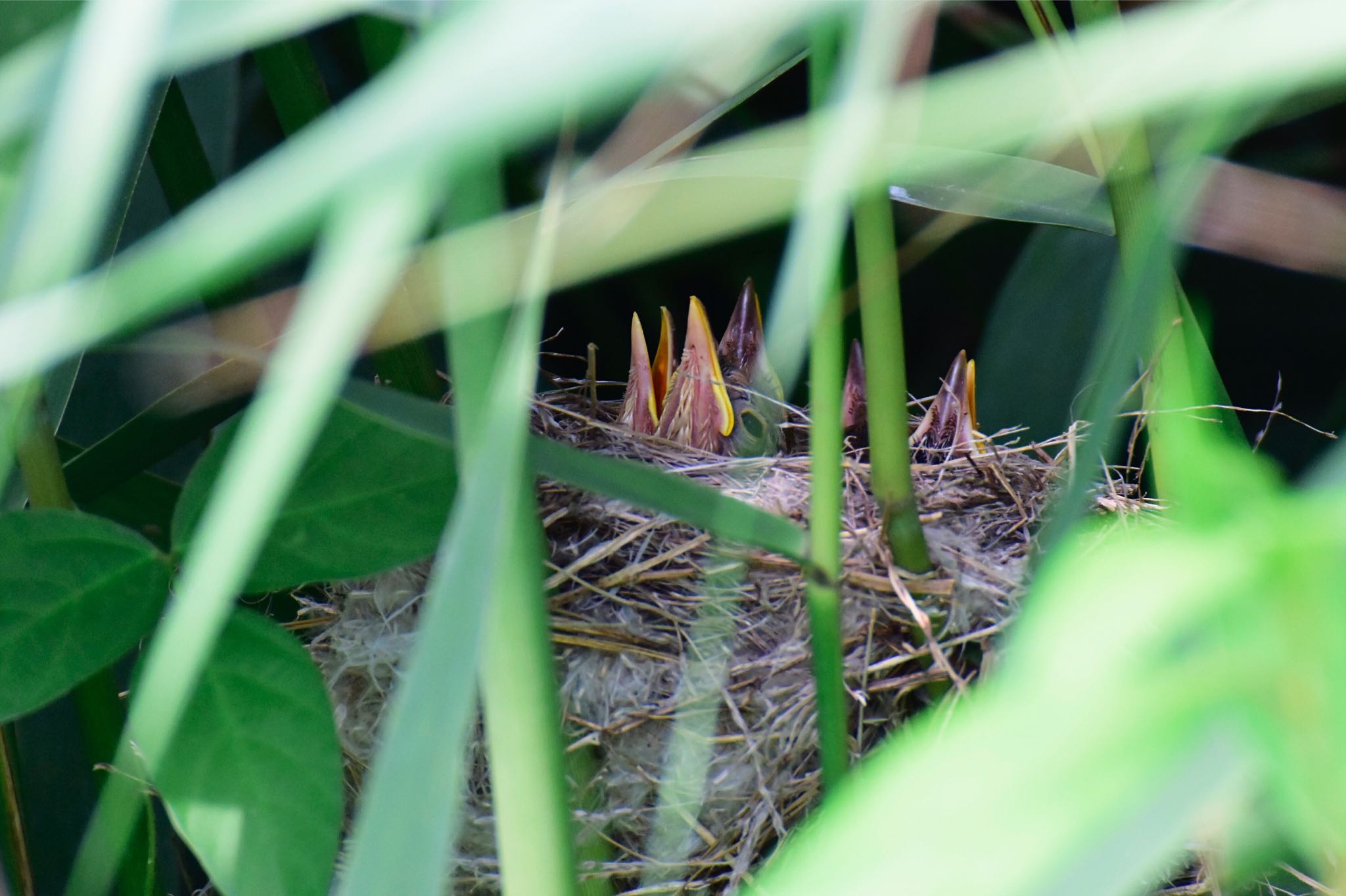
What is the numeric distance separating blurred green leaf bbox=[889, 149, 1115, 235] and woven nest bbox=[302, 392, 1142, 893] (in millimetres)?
150

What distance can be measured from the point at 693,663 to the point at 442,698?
12.2 inches

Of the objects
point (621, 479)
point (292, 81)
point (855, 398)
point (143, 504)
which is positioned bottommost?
point (855, 398)

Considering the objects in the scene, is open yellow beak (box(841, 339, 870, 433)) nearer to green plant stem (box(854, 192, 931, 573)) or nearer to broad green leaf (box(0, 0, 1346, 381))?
green plant stem (box(854, 192, 931, 573))

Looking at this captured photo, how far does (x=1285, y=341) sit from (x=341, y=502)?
118 cm

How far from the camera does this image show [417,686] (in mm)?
186

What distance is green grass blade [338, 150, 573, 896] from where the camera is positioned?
0.18m

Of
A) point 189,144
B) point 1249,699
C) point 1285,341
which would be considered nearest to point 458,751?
point 1249,699

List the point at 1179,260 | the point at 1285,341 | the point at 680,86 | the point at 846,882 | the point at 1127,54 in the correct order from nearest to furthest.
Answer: the point at 846,882
the point at 1127,54
the point at 680,86
the point at 1179,260
the point at 1285,341

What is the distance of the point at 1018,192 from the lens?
49 centimetres

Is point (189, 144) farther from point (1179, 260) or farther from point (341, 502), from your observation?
point (1179, 260)

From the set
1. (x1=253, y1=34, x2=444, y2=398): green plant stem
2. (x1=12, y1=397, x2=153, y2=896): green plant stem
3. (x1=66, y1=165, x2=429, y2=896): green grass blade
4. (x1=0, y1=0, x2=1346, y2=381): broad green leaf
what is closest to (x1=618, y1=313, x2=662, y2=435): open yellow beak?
(x1=253, y1=34, x2=444, y2=398): green plant stem

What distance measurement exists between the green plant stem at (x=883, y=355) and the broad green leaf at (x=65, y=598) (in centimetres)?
27

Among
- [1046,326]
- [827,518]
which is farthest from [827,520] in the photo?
[1046,326]

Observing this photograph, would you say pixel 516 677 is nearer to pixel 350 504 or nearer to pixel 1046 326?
pixel 350 504
